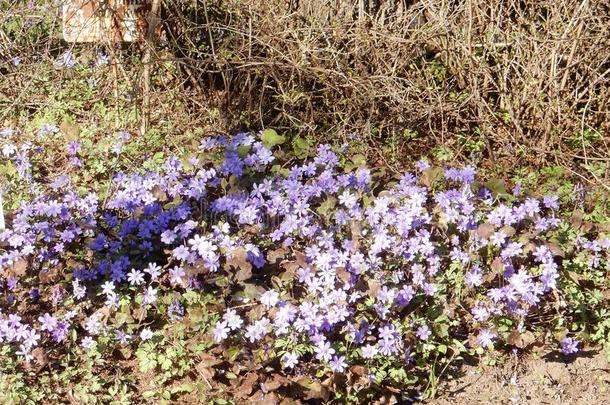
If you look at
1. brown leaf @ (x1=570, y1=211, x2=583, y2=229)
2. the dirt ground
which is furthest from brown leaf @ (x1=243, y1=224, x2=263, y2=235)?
brown leaf @ (x1=570, y1=211, x2=583, y2=229)

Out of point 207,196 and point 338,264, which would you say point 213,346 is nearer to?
point 338,264

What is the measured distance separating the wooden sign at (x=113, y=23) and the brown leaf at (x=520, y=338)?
9.62 ft

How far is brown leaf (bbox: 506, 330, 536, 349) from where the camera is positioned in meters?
3.58

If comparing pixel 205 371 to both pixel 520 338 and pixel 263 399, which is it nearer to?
pixel 263 399

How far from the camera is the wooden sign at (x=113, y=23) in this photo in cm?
520

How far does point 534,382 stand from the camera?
3664 millimetres

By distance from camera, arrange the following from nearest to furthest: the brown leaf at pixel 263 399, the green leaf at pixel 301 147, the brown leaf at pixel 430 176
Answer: the brown leaf at pixel 263 399
the brown leaf at pixel 430 176
the green leaf at pixel 301 147

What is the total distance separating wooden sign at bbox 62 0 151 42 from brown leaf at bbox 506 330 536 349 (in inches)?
115

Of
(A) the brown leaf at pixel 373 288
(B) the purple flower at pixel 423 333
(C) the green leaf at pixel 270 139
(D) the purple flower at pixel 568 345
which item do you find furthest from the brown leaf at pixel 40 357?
(D) the purple flower at pixel 568 345

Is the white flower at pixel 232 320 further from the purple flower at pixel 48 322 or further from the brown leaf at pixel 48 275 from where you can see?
the brown leaf at pixel 48 275

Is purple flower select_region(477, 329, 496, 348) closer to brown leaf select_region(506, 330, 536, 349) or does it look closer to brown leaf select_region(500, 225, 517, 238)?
brown leaf select_region(506, 330, 536, 349)

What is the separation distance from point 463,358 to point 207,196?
1.43 meters

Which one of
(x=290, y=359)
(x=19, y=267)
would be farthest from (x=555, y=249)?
(x=19, y=267)

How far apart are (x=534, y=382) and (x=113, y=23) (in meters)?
3.24
